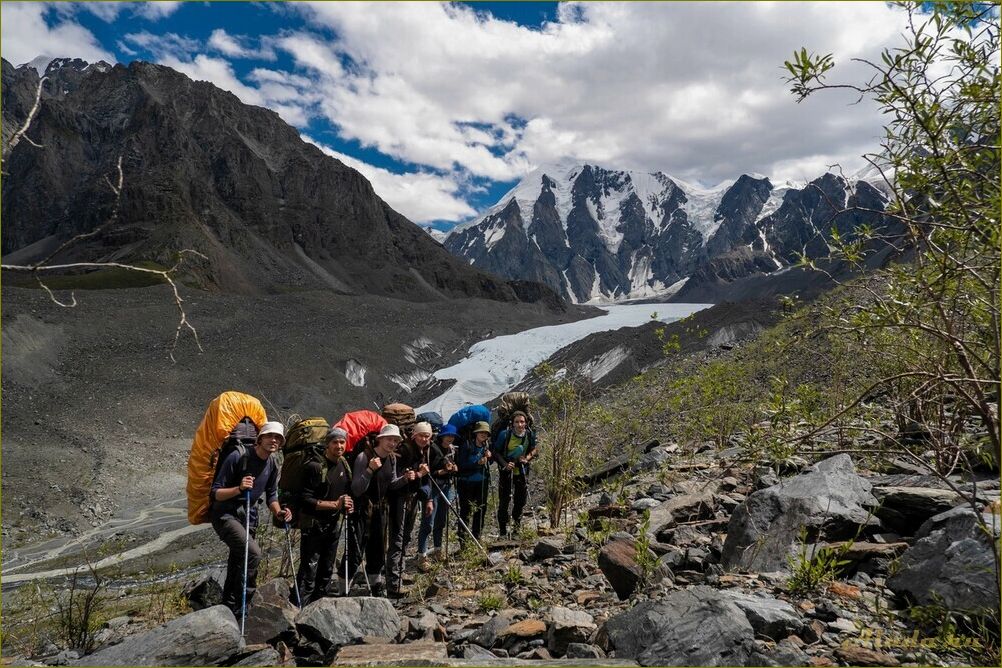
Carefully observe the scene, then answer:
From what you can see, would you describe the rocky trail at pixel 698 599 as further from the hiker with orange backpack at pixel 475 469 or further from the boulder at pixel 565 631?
the hiker with orange backpack at pixel 475 469

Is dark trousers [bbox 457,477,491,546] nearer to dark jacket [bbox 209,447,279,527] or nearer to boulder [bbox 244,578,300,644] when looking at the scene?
dark jacket [bbox 209,447,279,527]

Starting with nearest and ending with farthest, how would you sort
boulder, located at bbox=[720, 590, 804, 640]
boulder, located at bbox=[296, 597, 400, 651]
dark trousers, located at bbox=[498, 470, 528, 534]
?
boulder, located at bbox=[720, 590, 804, 640]
boulder, located at bbox=[296, 597, 400, 651]
dark trousers, located at bbox=[498, 470, 528, 534]

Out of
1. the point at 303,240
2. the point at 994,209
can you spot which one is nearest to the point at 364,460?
the point at 994,209

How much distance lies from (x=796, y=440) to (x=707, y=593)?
1205 millimetres

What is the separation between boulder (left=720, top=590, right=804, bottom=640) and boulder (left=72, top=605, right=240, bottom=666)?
3.91 metres

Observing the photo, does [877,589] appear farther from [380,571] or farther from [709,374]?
[709,374]

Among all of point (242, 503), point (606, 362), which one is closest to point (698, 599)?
point (242, 503)

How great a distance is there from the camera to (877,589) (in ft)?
13.9

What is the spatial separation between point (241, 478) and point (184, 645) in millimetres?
1728

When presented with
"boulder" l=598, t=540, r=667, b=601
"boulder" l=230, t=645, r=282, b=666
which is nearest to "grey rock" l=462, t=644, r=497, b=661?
"boulder" l=598, t=540, r=667, b=601

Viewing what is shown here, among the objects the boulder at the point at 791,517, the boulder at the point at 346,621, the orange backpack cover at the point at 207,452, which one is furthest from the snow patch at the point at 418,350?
the boulder at the point at 791,517

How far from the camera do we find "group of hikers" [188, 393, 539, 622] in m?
5.94

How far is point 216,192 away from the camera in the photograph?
10856 centimetres

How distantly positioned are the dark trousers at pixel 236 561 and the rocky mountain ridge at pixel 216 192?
84410 millimetres
